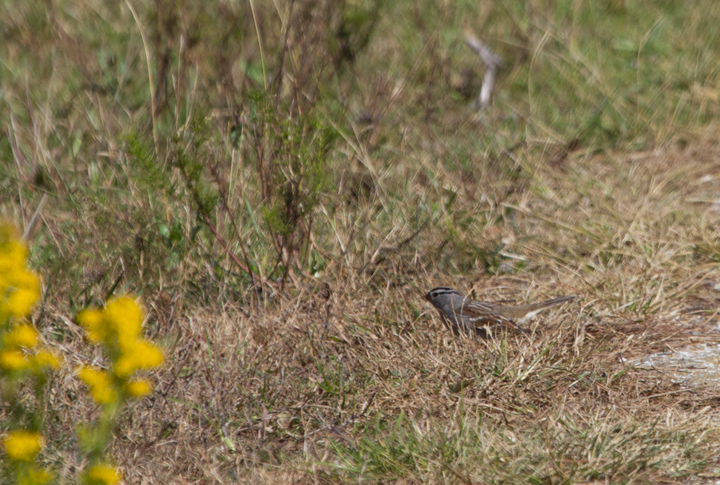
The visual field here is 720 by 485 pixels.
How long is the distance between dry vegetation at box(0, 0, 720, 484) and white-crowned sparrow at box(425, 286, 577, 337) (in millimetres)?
102

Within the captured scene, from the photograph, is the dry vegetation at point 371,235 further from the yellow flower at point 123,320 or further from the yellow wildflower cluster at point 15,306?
the yellow flower at point 123,320

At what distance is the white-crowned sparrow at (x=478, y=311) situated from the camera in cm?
409

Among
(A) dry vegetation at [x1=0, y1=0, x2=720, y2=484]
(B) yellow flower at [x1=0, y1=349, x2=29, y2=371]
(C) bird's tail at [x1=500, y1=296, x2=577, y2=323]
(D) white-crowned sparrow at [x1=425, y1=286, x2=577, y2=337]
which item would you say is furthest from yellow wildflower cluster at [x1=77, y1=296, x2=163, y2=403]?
(C) bird's tail at [x1=500, y1=296, x2=577, y2=323]

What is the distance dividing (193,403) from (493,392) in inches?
51.2

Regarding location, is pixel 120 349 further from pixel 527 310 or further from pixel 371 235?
pixel 371 235

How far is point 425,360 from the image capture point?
12.4 feet

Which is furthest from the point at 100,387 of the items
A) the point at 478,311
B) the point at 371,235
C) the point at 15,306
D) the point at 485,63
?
the point at 485,63

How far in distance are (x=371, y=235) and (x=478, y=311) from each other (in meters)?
0.89

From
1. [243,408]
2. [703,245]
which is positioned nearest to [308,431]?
[243,408]

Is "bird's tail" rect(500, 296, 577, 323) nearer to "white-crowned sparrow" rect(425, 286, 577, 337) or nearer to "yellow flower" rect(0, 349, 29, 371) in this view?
"white-crowned sparrow" rect(425, 286, 577, 337)

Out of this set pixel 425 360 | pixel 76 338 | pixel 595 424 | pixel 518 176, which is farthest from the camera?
pixel 518 176

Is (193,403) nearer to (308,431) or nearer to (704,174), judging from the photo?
(308,431)

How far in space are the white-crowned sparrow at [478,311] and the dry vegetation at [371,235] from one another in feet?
0.33

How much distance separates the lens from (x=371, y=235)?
16.1 feet
